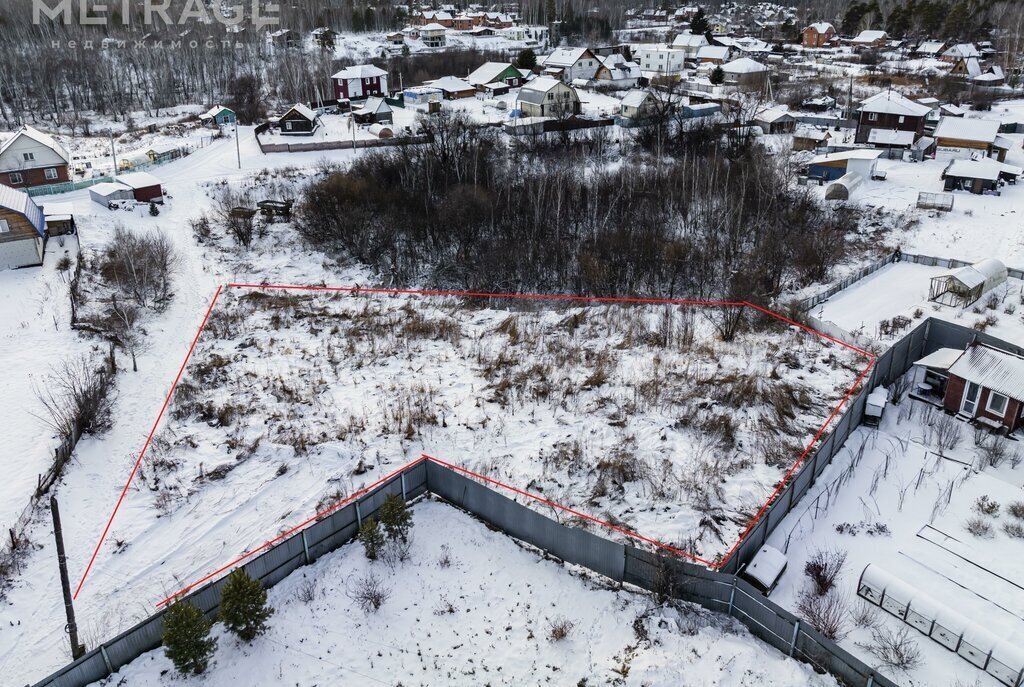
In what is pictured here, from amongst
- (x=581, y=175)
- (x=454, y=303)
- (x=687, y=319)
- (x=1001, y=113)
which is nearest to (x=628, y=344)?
(x=687, y=319)

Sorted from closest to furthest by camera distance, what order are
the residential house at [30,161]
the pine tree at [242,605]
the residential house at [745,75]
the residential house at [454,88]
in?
the pine tree at [242,605]
the residential house at [30,161]
the residential house at [454,88]
the residential house at [745,75]

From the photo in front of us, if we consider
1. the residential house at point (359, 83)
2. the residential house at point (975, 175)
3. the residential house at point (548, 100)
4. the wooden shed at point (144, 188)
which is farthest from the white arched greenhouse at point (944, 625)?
the residential house at point (359, 83)

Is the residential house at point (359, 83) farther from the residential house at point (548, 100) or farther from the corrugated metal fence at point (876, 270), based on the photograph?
the corrugated metal fence at point (876, 270)

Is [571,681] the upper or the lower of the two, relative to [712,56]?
lower


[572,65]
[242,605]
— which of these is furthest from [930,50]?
[242,605]

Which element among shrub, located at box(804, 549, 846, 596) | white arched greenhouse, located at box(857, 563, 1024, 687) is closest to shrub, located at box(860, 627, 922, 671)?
white arched greenhouse, located at box(857, 563, 1024, 687)

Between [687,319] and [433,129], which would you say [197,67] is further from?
[687,319]

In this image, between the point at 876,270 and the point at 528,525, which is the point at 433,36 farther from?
the point at 528,525
